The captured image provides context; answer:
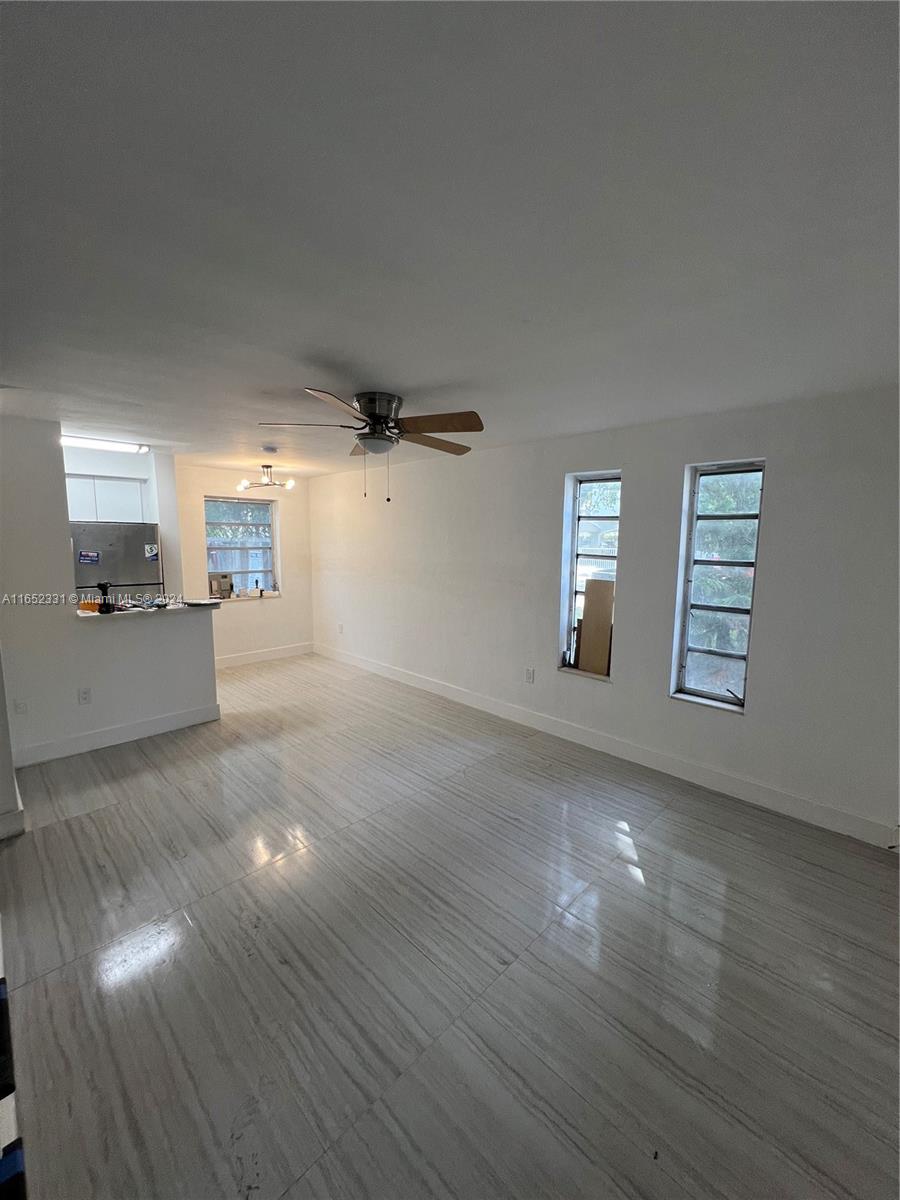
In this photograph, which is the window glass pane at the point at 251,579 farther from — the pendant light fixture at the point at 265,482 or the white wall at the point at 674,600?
the white wall at the point at 674,600

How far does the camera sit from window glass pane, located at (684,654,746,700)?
128 inches

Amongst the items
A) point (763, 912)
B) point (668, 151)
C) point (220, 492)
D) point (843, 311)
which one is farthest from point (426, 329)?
point (220, 492)

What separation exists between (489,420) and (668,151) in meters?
2.38

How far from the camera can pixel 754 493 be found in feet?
10.2

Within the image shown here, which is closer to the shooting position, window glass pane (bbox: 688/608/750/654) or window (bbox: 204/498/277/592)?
window glass pane (bbox: 688/608/750/654)

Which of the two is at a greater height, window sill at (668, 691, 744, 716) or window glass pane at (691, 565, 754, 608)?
window glass pane at (691, 565, 754, 608)

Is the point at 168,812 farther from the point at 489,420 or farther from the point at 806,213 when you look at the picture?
the point at 806,213

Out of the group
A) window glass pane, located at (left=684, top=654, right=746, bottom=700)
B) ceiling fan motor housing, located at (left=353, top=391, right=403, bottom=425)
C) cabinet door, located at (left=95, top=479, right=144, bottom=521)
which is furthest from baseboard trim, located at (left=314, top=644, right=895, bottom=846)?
cabinet door, located at (left=95, top=479, right=144, bottom=521)

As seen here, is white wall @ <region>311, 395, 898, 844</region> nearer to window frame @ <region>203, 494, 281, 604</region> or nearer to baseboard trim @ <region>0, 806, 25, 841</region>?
window frame @ <region>203, 494, 281, 604</region>

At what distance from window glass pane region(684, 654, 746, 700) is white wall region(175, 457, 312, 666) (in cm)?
522

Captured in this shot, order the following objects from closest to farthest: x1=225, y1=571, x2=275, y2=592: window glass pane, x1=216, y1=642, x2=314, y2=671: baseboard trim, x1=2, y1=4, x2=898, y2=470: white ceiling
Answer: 1. x1=2, y1=4, x2=898, y2=470: white ceiling
2. x1=216, y1=642, x2=314, y2=671: baseboard trim
3. x1=225, y1=571, x2=275, y2=592: window glass pane

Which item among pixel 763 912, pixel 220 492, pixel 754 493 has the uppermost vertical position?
pixel 220 492

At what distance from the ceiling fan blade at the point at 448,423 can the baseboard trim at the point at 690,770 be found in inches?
107

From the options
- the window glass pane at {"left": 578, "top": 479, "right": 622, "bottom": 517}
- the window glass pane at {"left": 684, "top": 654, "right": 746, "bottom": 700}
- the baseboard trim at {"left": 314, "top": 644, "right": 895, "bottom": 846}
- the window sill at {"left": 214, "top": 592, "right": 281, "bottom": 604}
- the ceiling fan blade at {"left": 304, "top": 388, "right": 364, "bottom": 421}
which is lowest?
the baseboard trim at {"left": 314, "top": 644, "right": 895, "bottom": 846}
